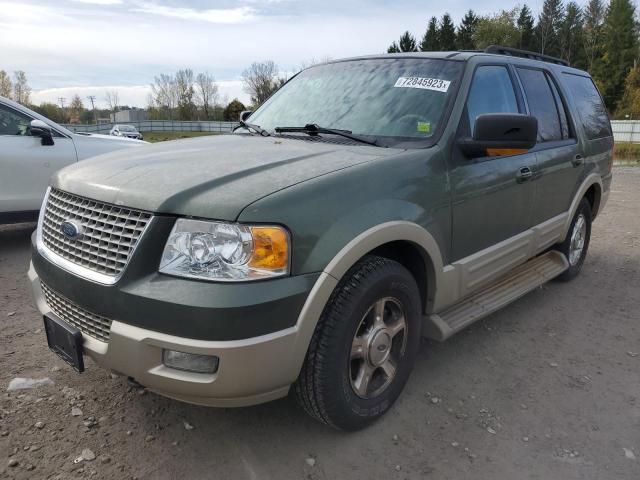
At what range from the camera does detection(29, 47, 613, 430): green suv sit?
81.3 inches

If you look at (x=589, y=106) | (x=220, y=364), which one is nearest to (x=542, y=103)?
(x=589, y=106)

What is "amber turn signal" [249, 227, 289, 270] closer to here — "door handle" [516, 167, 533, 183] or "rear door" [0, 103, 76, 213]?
"door handle" [516, 167, 533, 183]

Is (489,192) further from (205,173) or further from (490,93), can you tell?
(205,173)

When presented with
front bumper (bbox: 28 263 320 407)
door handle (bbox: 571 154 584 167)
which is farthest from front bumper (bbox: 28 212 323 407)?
door handle (bbox: 571 154 584 167)

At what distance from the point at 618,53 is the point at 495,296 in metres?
66.2

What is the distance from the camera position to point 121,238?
7.21 ft

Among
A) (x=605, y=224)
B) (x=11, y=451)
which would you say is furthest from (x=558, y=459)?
(x=605, y=224)

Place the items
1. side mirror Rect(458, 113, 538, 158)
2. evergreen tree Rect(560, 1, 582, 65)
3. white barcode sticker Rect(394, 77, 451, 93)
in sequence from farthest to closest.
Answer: evergreen tree Rect(560, 1, 582, 65) < white barcode sticker Rect(394, 77, 451, 93) < side mirror Rect(458, 113, 538, 158)

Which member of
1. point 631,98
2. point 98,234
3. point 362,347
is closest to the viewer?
point 98,234

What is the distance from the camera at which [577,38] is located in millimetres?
64125

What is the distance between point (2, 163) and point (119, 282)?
168 inches

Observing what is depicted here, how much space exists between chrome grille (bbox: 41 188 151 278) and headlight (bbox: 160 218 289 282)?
18 centimetres

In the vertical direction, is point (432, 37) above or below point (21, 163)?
above

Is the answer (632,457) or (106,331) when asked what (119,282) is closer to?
(106,331)
